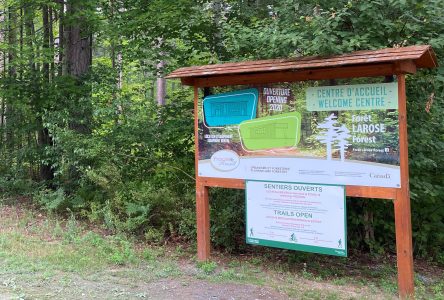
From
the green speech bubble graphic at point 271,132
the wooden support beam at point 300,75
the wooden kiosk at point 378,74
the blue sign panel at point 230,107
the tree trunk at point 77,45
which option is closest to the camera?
the wooden kiosk at point 378,74

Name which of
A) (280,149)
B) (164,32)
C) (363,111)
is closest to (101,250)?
(280,149)

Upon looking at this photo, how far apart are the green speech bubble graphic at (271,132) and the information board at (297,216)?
52 cm

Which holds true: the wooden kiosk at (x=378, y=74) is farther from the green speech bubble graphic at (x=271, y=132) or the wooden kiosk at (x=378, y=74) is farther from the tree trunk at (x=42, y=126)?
the tree trunk at (x=42, y=126)

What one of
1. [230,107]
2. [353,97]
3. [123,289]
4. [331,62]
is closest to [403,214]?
[353,97]

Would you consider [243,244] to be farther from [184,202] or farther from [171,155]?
[171,155]

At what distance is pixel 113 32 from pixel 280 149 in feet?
19.3

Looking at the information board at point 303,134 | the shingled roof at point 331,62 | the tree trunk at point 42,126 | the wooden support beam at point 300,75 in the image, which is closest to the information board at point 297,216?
the information board at point 303,134

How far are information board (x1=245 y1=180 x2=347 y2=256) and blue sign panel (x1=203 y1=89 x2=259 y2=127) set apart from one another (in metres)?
0.94

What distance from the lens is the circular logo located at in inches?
256

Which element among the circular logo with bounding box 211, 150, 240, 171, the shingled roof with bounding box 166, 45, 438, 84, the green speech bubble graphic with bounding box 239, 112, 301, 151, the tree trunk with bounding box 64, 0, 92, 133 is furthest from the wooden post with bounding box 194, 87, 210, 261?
the tree trunk with bounding box 64, 0, 92, 133

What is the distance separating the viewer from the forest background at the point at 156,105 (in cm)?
654

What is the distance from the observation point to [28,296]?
15.6 feet

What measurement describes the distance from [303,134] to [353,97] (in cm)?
79

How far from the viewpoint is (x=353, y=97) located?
5.50m
